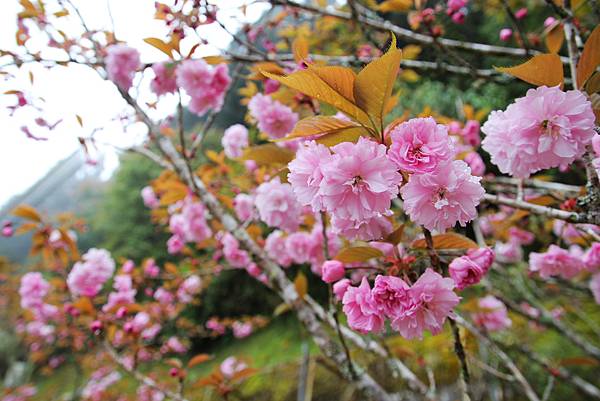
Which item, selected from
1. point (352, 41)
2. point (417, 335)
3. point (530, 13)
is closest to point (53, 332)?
point (352, 41)

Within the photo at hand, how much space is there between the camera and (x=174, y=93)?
1179 mm

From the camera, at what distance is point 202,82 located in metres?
1.10

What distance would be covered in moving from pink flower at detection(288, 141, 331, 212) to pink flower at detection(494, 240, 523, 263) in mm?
1533

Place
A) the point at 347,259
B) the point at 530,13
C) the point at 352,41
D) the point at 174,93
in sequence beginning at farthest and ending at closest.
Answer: the point at 530,13 → the point at 352,41 → the point at 174,93 → the point at 347,259

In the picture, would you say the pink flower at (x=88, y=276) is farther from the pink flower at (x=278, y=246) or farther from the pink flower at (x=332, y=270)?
the pink flower at (x=332, y=270)

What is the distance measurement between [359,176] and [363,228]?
0.13m

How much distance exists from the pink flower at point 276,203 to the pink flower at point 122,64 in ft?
1.89

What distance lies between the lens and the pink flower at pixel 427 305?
0.50 meters

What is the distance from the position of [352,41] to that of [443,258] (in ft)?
7.96

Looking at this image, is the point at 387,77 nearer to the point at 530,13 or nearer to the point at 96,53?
the point at 96,53

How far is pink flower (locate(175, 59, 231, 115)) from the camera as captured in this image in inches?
41.7

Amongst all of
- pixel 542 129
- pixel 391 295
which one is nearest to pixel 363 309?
pixel 391 295

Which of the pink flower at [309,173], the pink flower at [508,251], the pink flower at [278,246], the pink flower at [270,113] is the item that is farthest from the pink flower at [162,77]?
the pink flower at [508,251]

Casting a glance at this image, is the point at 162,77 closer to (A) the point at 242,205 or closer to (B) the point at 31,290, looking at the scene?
(A) the point at 242,205
